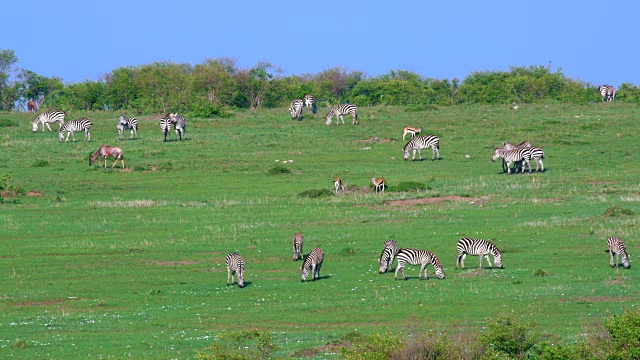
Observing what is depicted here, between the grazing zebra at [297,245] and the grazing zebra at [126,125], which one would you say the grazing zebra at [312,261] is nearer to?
the grazing zebra at [297,245]

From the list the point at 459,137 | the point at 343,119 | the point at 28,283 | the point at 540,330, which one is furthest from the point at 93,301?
the point at 343,119

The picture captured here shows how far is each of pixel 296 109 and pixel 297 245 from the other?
1224 inches

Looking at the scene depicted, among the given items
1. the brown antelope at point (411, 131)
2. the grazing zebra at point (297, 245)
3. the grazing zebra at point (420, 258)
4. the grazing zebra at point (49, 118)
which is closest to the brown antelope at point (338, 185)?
the grazing zebra at point (297, 245)

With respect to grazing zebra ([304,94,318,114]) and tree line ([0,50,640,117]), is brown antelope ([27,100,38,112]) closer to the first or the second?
tree line ([0,50,640,117])

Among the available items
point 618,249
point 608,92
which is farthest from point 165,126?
point 618,249

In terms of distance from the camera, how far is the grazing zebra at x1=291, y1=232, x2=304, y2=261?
27.3m

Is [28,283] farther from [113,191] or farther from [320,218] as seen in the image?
[113,191]

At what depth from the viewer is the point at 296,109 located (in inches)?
2285

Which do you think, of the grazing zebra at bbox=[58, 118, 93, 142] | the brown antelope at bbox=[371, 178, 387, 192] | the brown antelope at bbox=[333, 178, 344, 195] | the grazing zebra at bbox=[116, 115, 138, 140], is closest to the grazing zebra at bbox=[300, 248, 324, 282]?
the brown antelope at bbox=[371, 178, 387, 192]

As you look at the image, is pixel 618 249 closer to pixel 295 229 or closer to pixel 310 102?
pixel 295 229

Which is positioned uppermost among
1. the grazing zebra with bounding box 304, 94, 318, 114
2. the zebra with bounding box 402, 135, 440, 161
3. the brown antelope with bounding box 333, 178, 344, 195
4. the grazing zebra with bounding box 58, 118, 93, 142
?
the grazing zebra with bounding box 304, 94, 318, 114

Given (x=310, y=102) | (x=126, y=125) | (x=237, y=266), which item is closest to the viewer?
(x=237, y=266)

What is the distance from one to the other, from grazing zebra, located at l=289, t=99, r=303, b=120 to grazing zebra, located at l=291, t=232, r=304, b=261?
30.3m

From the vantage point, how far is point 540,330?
19812 millimetres
